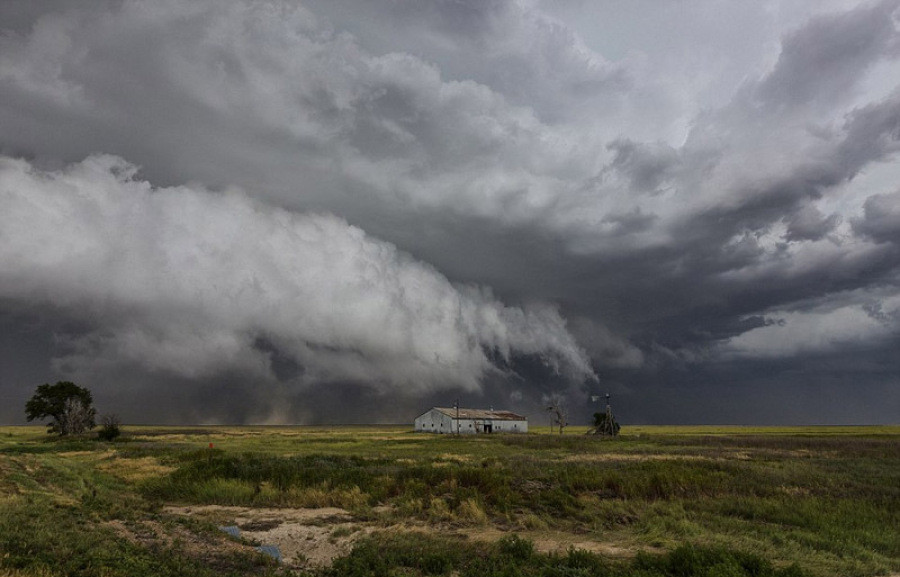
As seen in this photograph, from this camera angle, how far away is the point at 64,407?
288 feet

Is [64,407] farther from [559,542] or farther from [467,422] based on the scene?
[559,542]

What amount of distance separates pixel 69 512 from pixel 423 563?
34.8ft

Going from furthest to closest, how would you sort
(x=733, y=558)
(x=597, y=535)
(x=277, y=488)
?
(x=277, y=488) < (x=597, y=535) < (x=733, y=558)

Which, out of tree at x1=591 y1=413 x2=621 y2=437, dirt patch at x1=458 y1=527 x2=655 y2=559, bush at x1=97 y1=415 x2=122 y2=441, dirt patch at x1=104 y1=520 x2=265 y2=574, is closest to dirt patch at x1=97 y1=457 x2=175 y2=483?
dirt patch at x1=104 y1=520 x2=265 y2=574

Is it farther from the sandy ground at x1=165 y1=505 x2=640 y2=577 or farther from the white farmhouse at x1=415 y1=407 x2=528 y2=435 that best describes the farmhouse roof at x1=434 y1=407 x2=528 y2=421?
the sandy ground at x1=165 y1=505 x2=640 y2=577

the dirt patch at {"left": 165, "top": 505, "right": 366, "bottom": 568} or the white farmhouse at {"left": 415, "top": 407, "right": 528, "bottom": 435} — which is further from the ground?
the dirt patch at {"left": 165, "top": 505, "right": 366, "bottom": 568}

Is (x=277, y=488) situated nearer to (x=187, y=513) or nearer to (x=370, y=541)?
(x=187, y=513)

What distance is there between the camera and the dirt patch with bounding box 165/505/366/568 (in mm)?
13242

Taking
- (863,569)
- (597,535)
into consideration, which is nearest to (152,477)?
(597,535)

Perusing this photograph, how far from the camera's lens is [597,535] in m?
15.1

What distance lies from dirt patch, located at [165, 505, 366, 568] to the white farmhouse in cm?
8230

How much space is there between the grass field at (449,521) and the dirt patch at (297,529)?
8 centimetres

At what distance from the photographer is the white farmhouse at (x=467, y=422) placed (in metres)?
107

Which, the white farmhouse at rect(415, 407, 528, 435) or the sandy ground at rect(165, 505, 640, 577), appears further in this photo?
the white farmhouse at rect(415, 407, 528, 435)
